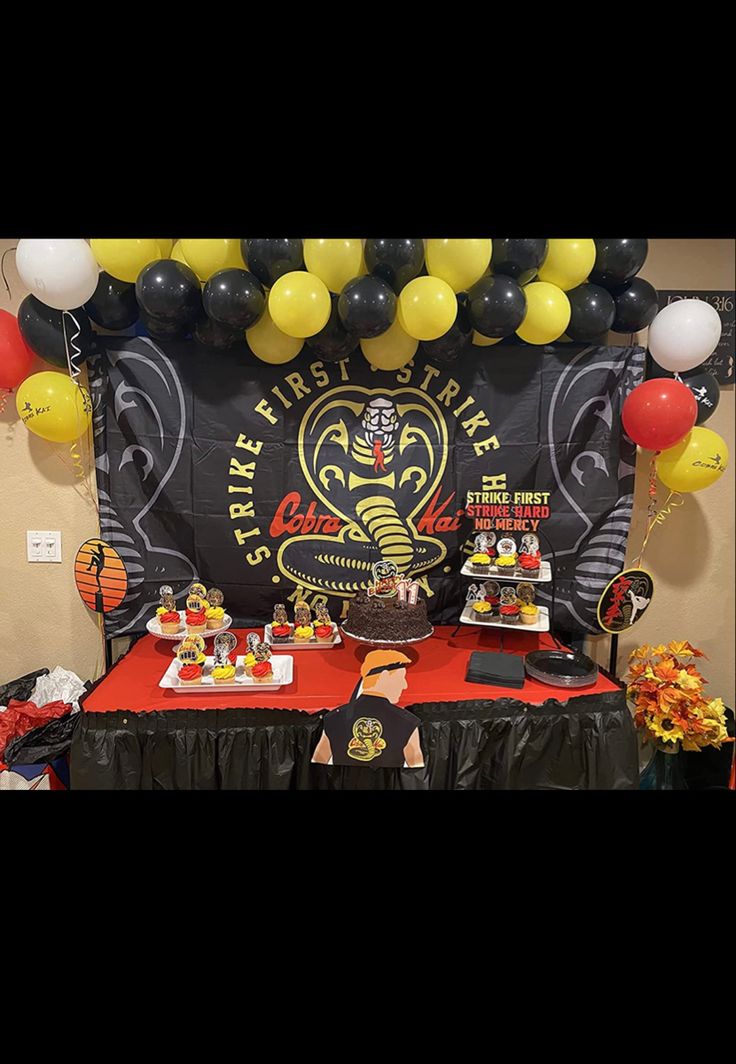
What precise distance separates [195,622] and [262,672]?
42cm

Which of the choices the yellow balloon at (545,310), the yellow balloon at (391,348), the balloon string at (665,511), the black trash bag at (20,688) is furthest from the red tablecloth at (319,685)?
the yellow balloon at (545,310)

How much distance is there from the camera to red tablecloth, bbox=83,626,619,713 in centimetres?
191

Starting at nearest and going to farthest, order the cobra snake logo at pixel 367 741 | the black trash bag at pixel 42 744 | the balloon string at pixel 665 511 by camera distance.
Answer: the cobra snake logo at pixel 367 741 → the black trash bag at pixel 42 744 → the balloon string at pixel 665 511

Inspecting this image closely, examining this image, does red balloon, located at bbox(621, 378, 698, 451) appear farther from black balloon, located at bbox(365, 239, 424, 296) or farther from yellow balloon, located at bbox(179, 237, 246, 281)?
yellow balloon, located at bbox(179, 237, 246, 281)

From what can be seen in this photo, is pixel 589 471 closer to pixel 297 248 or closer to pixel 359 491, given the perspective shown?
pixel 359 491

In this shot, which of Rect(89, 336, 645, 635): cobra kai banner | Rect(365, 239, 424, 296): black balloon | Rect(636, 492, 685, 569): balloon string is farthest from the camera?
Rect(636, 492, 685, 569): balloon string

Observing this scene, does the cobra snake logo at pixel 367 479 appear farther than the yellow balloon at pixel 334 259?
Yes

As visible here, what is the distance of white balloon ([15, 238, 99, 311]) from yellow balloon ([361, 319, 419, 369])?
1.01 m

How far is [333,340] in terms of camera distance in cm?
213

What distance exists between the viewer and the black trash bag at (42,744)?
6.57 ft

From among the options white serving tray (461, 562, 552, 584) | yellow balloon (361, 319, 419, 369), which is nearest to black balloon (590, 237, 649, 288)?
yellow balloon (361, 319, 419, 369)

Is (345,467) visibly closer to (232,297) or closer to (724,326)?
(232,297)

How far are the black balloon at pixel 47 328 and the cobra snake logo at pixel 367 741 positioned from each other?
1738mm

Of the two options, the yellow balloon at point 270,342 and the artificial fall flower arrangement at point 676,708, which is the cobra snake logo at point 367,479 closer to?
the yellow balloon at point 270,342
